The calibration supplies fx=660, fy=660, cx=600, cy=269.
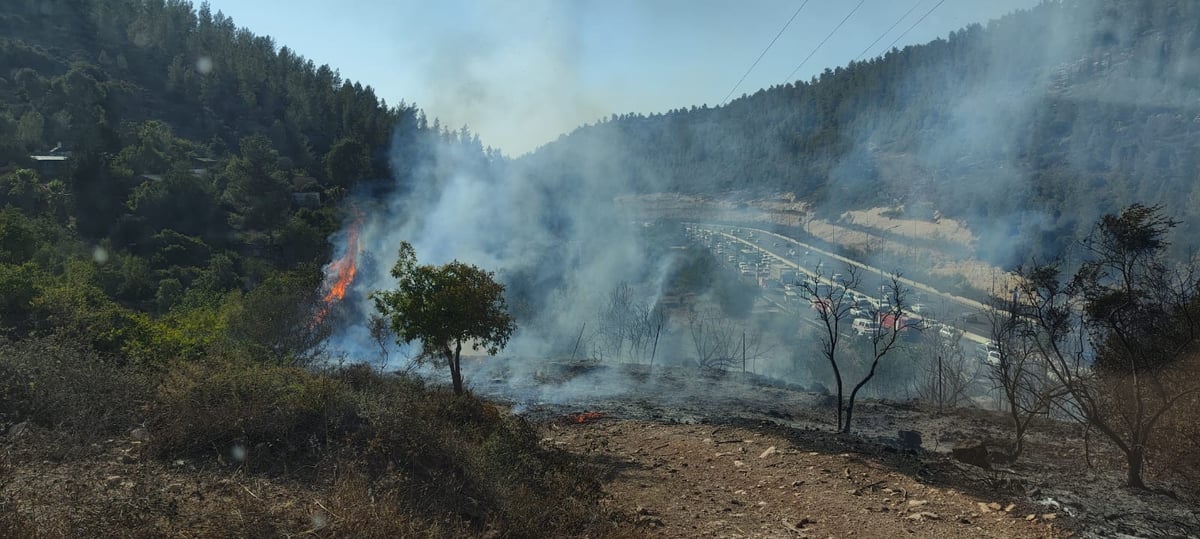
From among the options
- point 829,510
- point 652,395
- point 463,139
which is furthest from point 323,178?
point 829,510

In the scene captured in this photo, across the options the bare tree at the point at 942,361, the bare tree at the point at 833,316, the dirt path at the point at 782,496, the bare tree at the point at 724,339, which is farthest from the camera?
the bare tree at the point at 724,339

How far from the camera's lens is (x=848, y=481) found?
10664 mm

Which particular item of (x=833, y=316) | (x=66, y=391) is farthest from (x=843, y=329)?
(x=66, y=391)

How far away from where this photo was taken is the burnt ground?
843 cm

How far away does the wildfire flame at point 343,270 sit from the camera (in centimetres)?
3784

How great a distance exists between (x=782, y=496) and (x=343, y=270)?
3751 centimetres

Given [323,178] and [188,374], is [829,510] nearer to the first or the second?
[188,374]

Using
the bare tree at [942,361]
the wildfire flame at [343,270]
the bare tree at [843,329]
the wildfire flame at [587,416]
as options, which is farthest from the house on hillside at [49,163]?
the bare tree at [942,361]

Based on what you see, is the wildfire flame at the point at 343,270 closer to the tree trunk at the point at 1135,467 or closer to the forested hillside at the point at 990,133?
the tree trunk at the point at 1135,467

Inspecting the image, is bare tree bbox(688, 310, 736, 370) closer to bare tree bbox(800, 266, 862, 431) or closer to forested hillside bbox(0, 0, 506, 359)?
bare tree bbox(800, 266, 862, 431)

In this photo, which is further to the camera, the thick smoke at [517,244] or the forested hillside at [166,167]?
the thick smoke at [517,244]

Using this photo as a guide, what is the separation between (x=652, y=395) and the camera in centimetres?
2384

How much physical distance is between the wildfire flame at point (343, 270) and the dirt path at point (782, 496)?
86.3 ft

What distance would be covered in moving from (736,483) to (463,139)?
8388 centimetres
